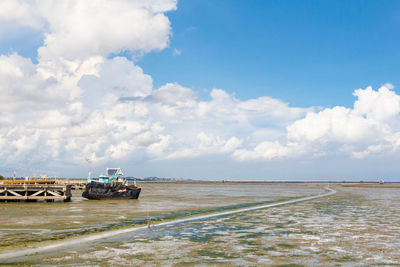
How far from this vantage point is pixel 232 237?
17125mm

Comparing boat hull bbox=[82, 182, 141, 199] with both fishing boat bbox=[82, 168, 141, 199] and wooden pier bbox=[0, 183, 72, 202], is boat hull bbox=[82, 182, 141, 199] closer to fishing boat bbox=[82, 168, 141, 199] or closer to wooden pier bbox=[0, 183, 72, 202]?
fishing boat bbox=[82, 168, 141, 199]

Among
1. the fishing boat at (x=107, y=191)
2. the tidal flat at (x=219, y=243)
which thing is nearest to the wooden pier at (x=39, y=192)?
the fishing boat at (x=107, y=191)

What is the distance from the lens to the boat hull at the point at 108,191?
4838 cm

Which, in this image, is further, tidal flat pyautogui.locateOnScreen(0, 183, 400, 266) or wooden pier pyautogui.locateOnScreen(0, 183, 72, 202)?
wooden pier pyautogui.locateOnScreen(0, 183, 72, 202)

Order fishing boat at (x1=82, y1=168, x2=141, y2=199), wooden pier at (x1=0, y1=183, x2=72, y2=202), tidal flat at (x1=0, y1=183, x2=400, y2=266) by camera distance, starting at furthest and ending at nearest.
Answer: fishing boat at (x1=82, y1=168, x2=141, y2=199) → wooden pier at (x1=0, y1=183, x2=72, y2=202) → tidal flat at (x1=0, y1=183, x2=400, y2=266)

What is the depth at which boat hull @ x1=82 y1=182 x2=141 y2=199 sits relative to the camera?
48375 millimetres

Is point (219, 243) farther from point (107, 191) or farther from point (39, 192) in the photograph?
point (107, 191)

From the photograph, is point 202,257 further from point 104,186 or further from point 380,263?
point 104,186

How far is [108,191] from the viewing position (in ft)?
160

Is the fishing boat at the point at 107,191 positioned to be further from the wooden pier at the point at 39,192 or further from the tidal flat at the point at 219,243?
the tidal flat at the point at 219,243

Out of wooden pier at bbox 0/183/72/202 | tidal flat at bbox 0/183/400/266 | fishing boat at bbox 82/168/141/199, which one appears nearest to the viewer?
tidal flat at bbox 0/183/400/266

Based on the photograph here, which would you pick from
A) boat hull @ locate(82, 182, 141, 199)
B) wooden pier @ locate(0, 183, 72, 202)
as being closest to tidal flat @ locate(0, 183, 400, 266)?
wooden pier @ locate(0, 183, 72, 202)

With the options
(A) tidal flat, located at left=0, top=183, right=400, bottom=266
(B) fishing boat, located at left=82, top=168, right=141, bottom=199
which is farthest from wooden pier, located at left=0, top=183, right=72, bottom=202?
(A) tidal flat, located at left=0, top=183, right=400, bottom=266

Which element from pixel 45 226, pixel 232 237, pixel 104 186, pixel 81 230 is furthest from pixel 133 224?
pixel 104 186
